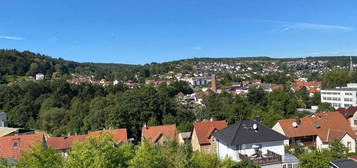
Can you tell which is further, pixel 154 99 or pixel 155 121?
pixel 154 99

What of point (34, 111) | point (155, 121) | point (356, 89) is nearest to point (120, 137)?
point (155, 121)

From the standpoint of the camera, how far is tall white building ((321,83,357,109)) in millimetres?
68812

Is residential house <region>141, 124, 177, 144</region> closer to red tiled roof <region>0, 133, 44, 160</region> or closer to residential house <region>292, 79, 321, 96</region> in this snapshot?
red tiled roof <region>0, 133, 44, 160</region>

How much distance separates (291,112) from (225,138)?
24.8 metres

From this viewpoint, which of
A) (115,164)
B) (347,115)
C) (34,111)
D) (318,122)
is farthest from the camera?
(34,111)

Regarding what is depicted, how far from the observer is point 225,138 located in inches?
1016

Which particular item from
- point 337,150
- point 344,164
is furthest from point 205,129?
point 344,164

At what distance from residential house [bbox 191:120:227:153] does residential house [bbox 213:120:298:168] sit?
4591mm

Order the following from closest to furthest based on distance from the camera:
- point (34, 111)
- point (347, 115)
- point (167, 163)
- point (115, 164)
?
1. point (115, 164)
2. point (167, 163)
3. point (347, 115)
4. point (34, 111)

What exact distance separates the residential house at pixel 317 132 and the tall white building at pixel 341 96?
135 feet

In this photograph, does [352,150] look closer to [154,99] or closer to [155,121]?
[155,121]

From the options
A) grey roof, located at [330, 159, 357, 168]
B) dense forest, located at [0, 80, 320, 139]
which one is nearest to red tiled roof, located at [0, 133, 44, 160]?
dense forest, located at [0, 80, 320, 139]

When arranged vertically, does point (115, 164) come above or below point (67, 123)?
above

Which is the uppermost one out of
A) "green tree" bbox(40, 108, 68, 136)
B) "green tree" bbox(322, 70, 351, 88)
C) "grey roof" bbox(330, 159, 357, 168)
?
"green tree" bbox(322, 70, 351, 88)
